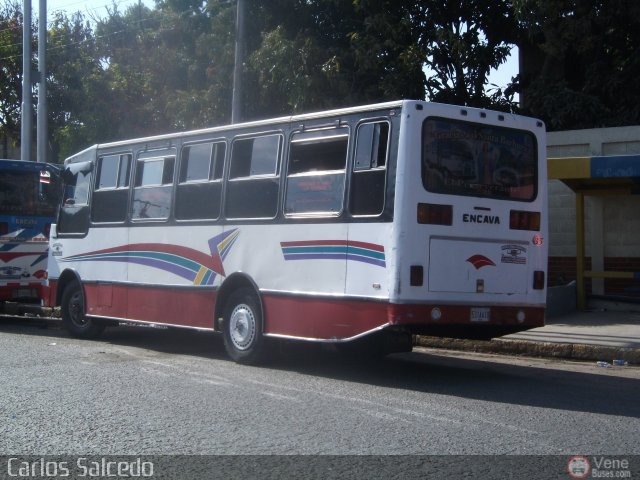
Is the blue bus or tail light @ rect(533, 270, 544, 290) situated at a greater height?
the blue bus

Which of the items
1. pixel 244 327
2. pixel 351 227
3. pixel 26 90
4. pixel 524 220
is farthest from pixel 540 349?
pixel 26 90

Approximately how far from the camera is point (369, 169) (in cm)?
966

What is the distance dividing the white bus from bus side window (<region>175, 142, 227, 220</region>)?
0.9 inches

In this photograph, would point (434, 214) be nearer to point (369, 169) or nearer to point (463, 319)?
point (369, 169)

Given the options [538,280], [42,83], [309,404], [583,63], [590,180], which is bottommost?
[309,404]

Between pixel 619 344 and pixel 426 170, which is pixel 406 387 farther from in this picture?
pixel 619 344

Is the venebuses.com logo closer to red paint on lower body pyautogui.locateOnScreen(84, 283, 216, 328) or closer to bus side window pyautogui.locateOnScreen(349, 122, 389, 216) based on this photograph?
bus side window pyautogui.locateOnScreen(349, 122, 389, 216)

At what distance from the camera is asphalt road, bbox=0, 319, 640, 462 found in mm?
6762

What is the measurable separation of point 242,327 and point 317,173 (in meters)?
2.25

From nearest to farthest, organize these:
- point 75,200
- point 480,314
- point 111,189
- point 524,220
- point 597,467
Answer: point 597,467
point 480,314
point 524,220
point 111,189
point 75,200

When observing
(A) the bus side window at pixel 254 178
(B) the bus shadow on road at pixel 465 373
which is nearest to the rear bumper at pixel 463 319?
(B) the bus shadow on road at pixel 465 373

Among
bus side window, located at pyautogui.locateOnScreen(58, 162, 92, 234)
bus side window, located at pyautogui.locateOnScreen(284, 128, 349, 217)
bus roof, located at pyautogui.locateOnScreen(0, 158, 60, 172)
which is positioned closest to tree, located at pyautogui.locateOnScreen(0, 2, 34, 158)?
bus roof, located at pyautogui.locateOnScreen(0, 158, 60, 172)

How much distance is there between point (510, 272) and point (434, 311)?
1235mm

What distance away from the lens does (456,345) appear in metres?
12.9
